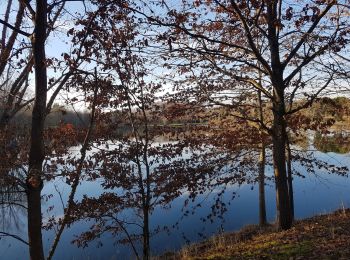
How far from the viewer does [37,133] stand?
632cm

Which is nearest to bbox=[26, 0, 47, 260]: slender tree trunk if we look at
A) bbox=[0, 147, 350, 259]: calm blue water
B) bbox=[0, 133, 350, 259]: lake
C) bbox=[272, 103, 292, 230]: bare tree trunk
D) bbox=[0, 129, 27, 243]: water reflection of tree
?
bbox=[0, 129, 27, 243]: water reflection of tree

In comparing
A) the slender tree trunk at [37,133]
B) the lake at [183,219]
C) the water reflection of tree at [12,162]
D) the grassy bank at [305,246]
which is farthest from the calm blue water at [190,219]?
the slender tree trunk at [37,133]

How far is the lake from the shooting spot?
14157 mm

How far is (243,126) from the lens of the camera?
1341cm

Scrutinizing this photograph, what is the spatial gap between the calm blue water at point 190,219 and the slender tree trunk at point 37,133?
5283mm

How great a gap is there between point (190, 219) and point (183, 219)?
0.30 meters

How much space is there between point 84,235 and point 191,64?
466 centimetres

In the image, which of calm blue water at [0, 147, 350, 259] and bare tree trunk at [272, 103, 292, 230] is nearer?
bare tree trunk at [272, 103, 292, 230]

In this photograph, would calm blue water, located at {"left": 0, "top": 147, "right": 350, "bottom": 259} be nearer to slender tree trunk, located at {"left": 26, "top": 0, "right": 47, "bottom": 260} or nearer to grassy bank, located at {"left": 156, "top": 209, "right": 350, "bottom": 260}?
grassy bank, located at {"left": 156, "top": 209, "right": 350, "bottom": 260}

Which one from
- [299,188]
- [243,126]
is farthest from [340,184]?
[243,126]

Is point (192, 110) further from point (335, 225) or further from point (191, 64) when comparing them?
point (335, 225)

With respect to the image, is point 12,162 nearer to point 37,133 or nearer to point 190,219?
point 37,133

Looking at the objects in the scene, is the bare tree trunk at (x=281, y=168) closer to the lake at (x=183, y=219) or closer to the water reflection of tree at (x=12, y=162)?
the lake at (x=183, y=219)

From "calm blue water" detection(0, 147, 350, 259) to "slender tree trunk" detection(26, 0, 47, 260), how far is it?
5283 mm
